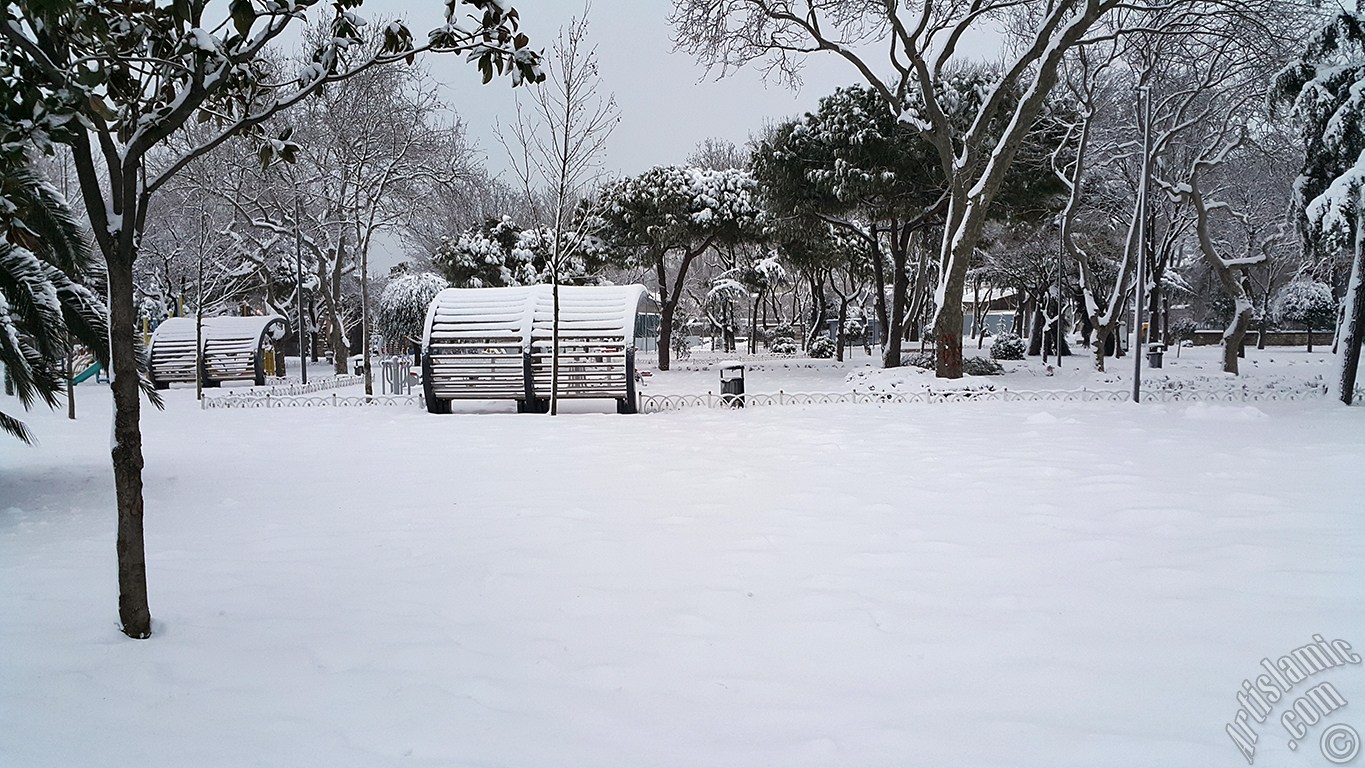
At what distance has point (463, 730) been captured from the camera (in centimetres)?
252

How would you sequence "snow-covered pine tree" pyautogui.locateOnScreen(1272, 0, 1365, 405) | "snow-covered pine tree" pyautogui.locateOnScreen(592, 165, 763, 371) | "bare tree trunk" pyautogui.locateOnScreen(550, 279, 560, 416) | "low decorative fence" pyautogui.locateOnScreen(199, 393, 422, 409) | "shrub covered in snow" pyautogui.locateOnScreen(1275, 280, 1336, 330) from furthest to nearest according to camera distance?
"shrub covered in snow" pyautogui.locateOnScreen(1275, 280, 1336, 330), "snow-covered pine tree" pyautogui.locateOnScreen(592, 165, 763, 371), "low decorative fence" pyautogui.locateOnScreen(199, 393, 422, 409), "bare tree trunk" pyautogui.locateOnScreen(550, 279, 560, 416), "snow-covered pine tree" pyautogui.locateOnScreen(1272, 0, 1365, 405)

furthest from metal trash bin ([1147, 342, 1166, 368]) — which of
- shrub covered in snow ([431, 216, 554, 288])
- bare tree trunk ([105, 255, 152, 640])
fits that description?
bare tree trunk ([105, 255, 152, 640])

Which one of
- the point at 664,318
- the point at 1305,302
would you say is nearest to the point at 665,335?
the point at 664,318

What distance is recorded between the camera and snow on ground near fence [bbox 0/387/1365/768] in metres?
2.49

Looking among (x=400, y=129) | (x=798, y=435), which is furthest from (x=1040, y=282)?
(x=798, y=435)

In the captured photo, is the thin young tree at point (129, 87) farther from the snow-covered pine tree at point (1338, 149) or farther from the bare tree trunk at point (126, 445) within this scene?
the snow-covered pine tree at point (1338, 149)

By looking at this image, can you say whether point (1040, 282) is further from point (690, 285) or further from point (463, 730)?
point (463, 730)

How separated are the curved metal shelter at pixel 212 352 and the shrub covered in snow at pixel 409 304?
23.8ft

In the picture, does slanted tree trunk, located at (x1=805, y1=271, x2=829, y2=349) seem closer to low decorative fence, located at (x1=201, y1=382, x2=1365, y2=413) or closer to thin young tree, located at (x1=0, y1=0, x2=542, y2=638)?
low decorative fence, located at (x1=201, y1=382, x2=1365, y2=413)

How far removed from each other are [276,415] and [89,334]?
6369 mm

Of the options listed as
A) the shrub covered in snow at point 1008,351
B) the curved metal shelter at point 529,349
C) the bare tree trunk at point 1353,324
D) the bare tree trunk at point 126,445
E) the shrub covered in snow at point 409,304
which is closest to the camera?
the bare tree trunk at point 126,445

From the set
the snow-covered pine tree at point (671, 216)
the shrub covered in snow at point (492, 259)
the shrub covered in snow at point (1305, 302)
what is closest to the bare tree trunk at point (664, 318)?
the snow-covered pine tree at point (671, 216)

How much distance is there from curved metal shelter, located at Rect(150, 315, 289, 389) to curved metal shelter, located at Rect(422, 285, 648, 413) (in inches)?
404

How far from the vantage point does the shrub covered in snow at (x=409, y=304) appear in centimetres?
2781
